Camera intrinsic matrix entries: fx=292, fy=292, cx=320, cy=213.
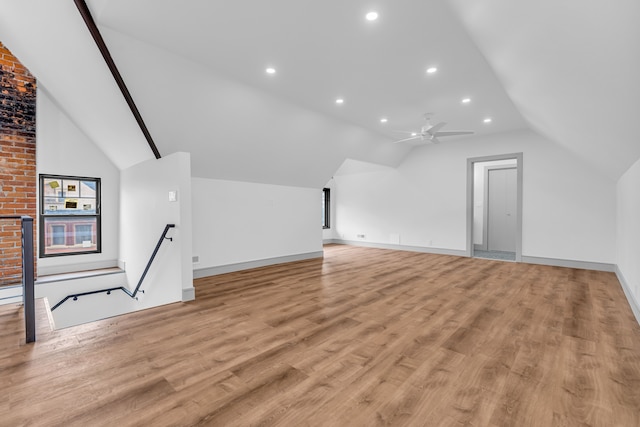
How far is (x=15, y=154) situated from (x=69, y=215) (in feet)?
4.10

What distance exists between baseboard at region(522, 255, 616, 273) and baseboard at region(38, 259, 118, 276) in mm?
8657

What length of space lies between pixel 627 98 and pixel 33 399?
4322 millimetres

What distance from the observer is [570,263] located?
5.87m

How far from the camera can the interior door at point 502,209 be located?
8016 millimetres

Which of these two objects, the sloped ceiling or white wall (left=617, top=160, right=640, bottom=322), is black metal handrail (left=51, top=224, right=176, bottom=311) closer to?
the sloped ceiling

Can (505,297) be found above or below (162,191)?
below

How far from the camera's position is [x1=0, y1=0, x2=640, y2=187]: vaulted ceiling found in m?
2.14

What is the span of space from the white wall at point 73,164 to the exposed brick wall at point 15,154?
0.17m

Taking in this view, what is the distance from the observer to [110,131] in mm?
4613

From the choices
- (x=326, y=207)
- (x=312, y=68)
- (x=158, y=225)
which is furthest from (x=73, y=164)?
(x=326, y=207)

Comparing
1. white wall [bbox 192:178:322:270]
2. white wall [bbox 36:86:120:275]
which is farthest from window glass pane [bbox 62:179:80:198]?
white wall [bbox 192:178:322:270]

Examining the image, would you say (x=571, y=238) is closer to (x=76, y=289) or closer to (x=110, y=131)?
(x=110, y=131)

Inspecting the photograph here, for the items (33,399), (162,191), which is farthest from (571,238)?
(33,399)

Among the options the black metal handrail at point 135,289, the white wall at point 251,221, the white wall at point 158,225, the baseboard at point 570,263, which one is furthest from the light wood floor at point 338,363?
the baseboard at point 570,263
